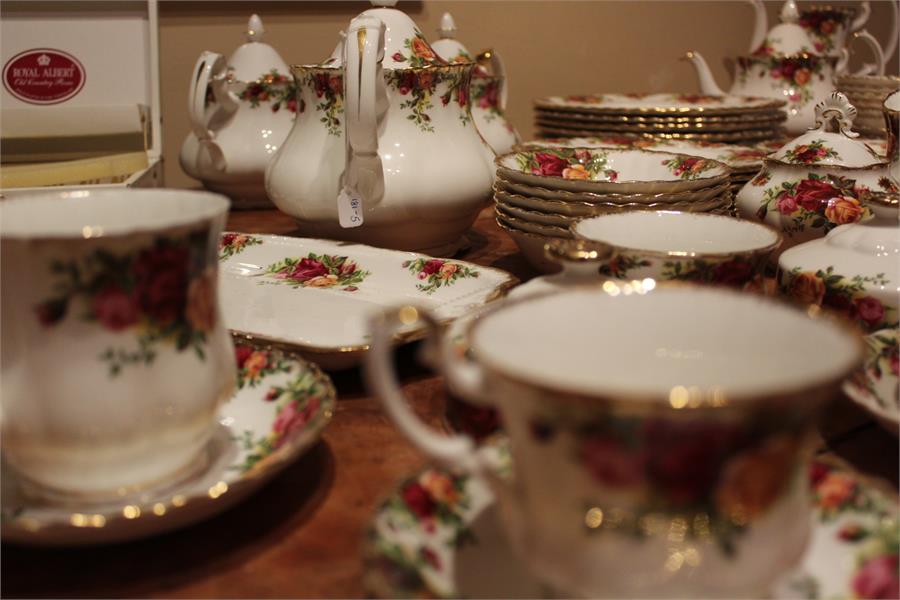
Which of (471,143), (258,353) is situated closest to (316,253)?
(471,143)

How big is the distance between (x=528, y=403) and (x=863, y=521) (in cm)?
18

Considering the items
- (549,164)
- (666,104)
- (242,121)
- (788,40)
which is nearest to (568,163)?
(549,164)

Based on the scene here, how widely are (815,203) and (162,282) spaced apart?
2.00 feet

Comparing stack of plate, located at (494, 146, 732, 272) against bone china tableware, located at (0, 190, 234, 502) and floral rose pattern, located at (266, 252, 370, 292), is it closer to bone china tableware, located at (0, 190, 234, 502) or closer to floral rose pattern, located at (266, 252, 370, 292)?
floral rose pattern, located at (266, 252, 370, 292)

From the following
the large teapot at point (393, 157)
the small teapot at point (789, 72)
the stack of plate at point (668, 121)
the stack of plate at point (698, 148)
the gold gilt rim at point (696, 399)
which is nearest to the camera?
the gold gilt rim at point (696, 399)

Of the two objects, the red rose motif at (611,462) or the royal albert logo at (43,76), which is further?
the royal albert logo at (43,76)

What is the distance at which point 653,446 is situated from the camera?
13.3 inches

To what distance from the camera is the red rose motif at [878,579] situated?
1.27 feet

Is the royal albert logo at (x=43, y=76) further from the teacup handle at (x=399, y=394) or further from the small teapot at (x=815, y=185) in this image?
the teacup handle at (x=399, y=394)

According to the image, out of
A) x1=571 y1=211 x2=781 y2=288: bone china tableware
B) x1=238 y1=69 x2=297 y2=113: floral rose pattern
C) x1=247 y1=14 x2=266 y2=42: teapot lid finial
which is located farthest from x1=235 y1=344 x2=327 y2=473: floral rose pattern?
x1=247 y1=14 x2=266 y2=42: teapot lid finial

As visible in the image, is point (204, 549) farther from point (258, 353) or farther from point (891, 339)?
point (891, 339)

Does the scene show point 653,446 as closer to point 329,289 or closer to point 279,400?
point 279,400

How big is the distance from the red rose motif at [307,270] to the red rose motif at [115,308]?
0.45 meters

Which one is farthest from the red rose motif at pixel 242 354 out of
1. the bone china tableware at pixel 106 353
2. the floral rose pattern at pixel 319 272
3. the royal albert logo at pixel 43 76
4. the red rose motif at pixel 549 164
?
the royal albert logo at pixel 43 76
